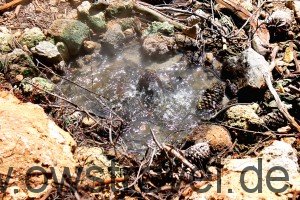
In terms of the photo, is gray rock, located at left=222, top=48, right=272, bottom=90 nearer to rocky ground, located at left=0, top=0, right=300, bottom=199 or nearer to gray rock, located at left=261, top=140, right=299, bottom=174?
rocky ground, located at left=0, top=0, right=300, bottom=199

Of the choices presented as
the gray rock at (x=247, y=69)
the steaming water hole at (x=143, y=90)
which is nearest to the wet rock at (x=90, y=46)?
the steaming water hole at (x=143, y=90)

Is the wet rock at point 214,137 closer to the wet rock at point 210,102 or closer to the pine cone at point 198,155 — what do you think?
the pine cone at point 198,155

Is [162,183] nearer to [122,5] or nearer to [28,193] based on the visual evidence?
[28,193]

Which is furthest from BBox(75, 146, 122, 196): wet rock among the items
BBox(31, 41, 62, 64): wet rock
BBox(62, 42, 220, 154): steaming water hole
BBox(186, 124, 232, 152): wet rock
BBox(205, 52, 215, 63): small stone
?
BBox(205, 52, 215, 63): small stone

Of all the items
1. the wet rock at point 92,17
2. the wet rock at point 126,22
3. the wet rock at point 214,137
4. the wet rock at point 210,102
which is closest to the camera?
the wet rock at point 214,137

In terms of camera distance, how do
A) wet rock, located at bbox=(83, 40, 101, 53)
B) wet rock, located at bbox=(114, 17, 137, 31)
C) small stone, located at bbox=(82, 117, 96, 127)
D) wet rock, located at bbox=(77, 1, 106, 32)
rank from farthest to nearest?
wet rock, located at bbox=(114, 17, 137, 31)
wet rock, located at bbox=(77, 1, 106, 32)
wet rock, located at bbox=(83, 40, 101, 53)
small stone, located at bbox=(82, 117, 96, 127)

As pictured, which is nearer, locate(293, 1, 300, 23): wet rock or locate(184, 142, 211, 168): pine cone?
locate(184, 142, 211, 168): pine cone
